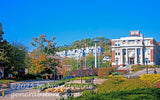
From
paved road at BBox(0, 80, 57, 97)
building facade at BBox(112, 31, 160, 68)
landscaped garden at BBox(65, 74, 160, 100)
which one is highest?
building facade at BBox(112, 31, 160, 68)

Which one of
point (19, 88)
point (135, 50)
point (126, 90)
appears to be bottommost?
point (19, 88)

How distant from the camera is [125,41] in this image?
70.1m

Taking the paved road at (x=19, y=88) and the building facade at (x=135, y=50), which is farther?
the building facade at (x=135, y=50)

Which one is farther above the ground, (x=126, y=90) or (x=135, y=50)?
(x=135, y=50)

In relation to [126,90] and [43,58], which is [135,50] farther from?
[126,90]

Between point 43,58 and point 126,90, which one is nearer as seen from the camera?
point 126,90

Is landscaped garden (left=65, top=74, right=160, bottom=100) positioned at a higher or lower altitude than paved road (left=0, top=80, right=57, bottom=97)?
higher

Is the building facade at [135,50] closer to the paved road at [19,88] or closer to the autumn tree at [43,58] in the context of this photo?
the autumn tree at [43,58]

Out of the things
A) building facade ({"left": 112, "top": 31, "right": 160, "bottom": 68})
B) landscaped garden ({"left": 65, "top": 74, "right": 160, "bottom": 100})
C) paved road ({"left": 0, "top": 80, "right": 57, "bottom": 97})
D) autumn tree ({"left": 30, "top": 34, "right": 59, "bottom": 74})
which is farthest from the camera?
building facade ({"left": 112, "top": 31, "right": 160, "bottom": 68})

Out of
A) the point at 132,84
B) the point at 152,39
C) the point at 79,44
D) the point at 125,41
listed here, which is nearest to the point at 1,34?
the point at 132,84

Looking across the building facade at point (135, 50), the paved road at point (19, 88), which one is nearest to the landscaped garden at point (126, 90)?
the paved road at point (19, 88)

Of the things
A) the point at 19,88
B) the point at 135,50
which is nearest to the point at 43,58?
the point at 19,88

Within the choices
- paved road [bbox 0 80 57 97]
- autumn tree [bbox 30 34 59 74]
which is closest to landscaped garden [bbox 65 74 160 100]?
paved road [bbox 0 80 57 97]

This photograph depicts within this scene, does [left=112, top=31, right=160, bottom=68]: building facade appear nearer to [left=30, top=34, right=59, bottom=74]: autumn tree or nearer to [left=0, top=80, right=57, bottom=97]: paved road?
[left=30, top=34, right=59, bottom=74]: autumn tree
